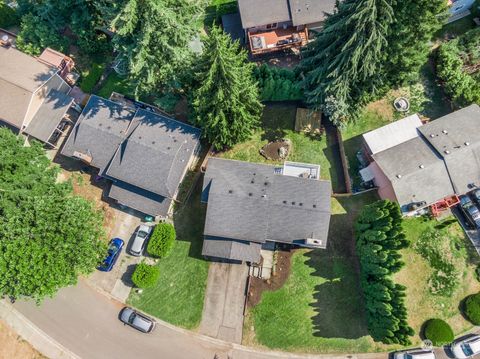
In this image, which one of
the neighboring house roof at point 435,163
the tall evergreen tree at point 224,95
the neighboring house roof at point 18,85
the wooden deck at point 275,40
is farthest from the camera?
the wooden deck at point 275,40

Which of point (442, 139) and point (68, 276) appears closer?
point (68, 276)

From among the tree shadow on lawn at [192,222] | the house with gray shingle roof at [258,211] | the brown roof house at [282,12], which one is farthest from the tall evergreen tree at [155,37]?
the tree shadow on lawn at [192,222]

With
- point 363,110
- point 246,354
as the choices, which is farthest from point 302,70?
point 246,354

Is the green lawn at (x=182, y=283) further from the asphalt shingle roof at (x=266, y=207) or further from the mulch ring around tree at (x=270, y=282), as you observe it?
the mulch ring around tree at (x=270, y=282)

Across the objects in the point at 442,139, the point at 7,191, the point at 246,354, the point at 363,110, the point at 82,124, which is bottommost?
the point at 246,354

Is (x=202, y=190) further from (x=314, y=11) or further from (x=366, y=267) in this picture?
(x=314, y=11)

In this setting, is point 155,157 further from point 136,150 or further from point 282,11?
→ point 282,11
